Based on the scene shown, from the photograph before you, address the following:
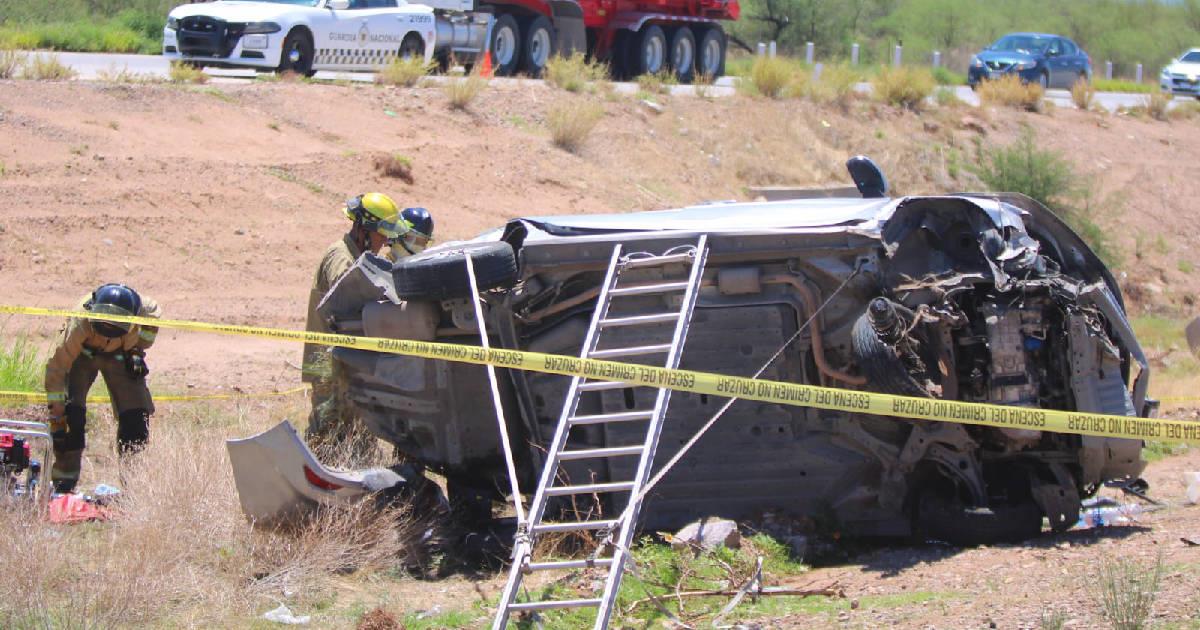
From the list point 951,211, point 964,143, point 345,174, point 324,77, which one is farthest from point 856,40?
point 951,211

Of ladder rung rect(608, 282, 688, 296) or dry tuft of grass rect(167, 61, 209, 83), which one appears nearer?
ladder rung rect(608, 282, 688, 296)

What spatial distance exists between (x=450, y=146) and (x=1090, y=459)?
12.4 metres

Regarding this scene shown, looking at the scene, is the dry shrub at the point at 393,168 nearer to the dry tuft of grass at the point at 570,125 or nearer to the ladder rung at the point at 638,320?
the dry tuft of grass at the point at 570,125

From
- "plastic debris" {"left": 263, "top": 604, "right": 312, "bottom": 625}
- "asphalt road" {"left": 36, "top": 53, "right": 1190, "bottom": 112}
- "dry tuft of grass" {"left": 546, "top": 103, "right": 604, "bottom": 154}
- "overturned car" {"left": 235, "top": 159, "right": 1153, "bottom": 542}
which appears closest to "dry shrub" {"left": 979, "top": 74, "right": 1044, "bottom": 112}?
"asphalt road" {"left": 36, "top": 53, "right": 1190, "bottom": 112}

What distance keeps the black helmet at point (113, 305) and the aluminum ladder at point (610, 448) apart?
2637 millimetres

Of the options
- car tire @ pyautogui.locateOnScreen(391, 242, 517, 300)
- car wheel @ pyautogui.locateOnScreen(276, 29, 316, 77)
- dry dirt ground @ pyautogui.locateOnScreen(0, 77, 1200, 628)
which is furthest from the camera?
car wheel @ pyautogui.locateOnScreen(276, 29, 316, 77)

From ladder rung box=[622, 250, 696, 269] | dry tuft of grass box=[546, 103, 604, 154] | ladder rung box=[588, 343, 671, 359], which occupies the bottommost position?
dry tuft of grass box=[546, 103, 604, 154]

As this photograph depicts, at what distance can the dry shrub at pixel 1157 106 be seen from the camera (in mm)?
30594

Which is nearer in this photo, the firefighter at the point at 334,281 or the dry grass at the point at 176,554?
the dry grass at the point at 176,554

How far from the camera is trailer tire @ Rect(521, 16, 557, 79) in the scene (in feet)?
77.9

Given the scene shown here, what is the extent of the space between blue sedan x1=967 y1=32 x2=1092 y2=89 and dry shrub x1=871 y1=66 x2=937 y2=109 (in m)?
4.61

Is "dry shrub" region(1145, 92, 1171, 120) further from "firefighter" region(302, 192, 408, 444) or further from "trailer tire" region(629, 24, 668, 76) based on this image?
"firefighter" region(302, 192, 408, 444)

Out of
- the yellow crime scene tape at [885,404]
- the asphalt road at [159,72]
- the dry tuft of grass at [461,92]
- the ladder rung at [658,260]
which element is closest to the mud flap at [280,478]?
the yellow crime scene tape at [885,404]

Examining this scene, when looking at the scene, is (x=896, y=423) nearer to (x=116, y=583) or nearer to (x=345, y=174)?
(x=116, y=583)
